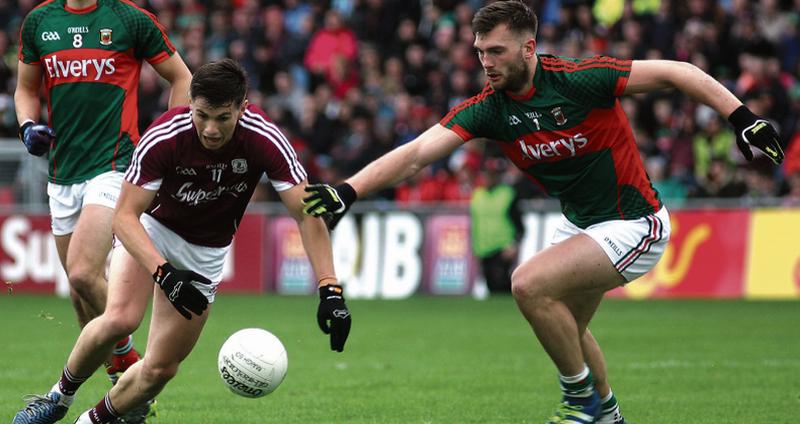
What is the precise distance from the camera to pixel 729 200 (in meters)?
18.5

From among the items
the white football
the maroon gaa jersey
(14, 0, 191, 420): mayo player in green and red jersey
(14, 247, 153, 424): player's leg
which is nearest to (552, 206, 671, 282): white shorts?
the maroon gaa jersey

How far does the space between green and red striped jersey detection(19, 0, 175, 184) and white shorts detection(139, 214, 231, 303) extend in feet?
5.04

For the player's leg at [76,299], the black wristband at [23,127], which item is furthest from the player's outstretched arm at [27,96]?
the player's leg at [76,299]

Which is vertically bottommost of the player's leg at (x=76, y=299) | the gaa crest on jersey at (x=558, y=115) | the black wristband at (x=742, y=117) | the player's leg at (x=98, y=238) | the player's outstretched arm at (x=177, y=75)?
the player's leg at (x=76, y=299)

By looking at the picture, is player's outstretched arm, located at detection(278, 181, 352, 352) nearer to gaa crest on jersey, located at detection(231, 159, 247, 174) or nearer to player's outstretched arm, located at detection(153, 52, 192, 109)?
gaa crest on jersey, located at detection(231, 159, 247, 174)

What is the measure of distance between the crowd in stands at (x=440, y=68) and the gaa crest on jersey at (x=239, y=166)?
12453 millimetres

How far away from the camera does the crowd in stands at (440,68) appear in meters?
19.6

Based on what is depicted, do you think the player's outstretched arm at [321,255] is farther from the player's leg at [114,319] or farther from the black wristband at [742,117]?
the black wristband at [742,117]

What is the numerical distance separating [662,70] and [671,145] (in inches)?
514

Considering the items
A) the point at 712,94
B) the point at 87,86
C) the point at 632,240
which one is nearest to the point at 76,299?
the point at 87,86

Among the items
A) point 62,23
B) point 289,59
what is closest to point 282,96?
point 289,59

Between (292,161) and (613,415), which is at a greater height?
(292,161)

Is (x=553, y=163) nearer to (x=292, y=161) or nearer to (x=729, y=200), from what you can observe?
(x=292, y=161)

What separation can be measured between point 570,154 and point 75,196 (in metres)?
3.46
